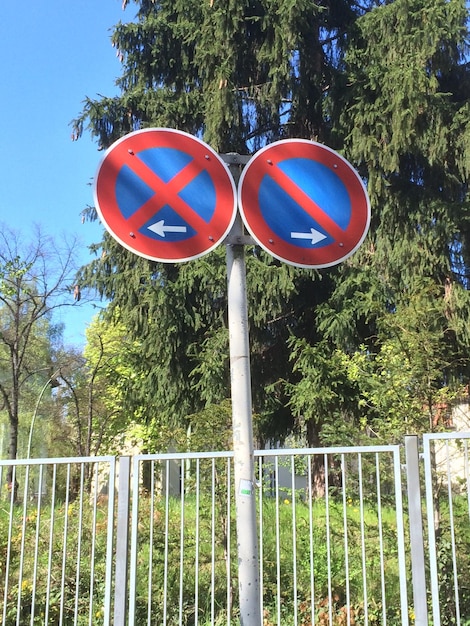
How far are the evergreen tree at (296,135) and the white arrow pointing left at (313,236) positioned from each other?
8.22 meters

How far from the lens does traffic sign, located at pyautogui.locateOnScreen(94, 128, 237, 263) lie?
2.11m

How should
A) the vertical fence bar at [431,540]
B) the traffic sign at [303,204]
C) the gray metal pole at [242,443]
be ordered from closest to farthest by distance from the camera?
the gray metal pole at [242,443], the traffic sign at [303,204], the vertical fence bar at [431,540]

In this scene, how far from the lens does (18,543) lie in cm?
527

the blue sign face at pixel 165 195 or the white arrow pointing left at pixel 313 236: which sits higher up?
the blue sign face at pixel 165 195

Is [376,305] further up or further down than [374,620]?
further up

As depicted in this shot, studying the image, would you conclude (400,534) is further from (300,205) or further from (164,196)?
(164,196)

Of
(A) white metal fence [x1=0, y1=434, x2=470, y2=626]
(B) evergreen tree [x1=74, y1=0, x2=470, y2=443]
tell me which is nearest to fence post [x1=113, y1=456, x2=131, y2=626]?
(A) white metal fence [x1=0, y1=434, x2=470, y2=626]

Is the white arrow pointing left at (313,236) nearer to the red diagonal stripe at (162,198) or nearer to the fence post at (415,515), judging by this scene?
the red diagonal stripe at (162,198)

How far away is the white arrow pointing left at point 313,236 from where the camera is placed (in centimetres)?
223

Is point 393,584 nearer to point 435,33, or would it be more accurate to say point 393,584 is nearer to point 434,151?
point 434,151

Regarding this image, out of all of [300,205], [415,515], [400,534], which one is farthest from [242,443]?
[400,534]

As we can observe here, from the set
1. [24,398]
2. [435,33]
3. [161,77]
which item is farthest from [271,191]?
[24,398]

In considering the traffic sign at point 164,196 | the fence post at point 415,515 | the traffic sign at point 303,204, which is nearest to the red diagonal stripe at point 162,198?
the traffic sign at point 164,196

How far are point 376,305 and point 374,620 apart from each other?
3470mm
